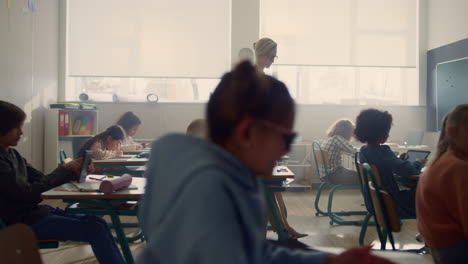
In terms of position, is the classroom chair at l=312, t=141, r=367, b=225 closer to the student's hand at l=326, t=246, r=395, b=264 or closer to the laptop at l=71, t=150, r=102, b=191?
the laptop at l=71, t=150, r=102, b=191

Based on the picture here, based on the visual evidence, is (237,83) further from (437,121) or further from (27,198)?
(437,121)

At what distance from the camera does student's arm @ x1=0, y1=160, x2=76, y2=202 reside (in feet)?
7.04

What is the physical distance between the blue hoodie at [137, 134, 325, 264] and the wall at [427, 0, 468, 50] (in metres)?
6.21

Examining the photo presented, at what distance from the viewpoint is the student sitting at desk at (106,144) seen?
4.15m

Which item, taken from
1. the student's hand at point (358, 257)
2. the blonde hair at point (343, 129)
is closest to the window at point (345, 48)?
the blonde hair at point (343, 129)

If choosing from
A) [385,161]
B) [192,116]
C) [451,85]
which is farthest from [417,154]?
[192,116]

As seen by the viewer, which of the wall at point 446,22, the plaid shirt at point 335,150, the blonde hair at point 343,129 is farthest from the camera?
the wall at point 446,22

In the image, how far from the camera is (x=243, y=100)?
62 centimetres

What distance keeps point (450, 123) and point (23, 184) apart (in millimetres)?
1977

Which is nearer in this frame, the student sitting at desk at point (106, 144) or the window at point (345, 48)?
the student sitting at desk at point (106, 144)

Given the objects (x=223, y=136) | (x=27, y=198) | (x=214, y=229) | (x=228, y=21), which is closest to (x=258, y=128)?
(x=223, y=136)

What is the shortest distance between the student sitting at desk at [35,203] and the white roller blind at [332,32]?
5.01 metres

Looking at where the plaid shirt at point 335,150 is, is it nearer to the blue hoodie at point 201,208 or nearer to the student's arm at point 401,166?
the student's arm at point 401,166

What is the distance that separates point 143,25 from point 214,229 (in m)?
6.68
